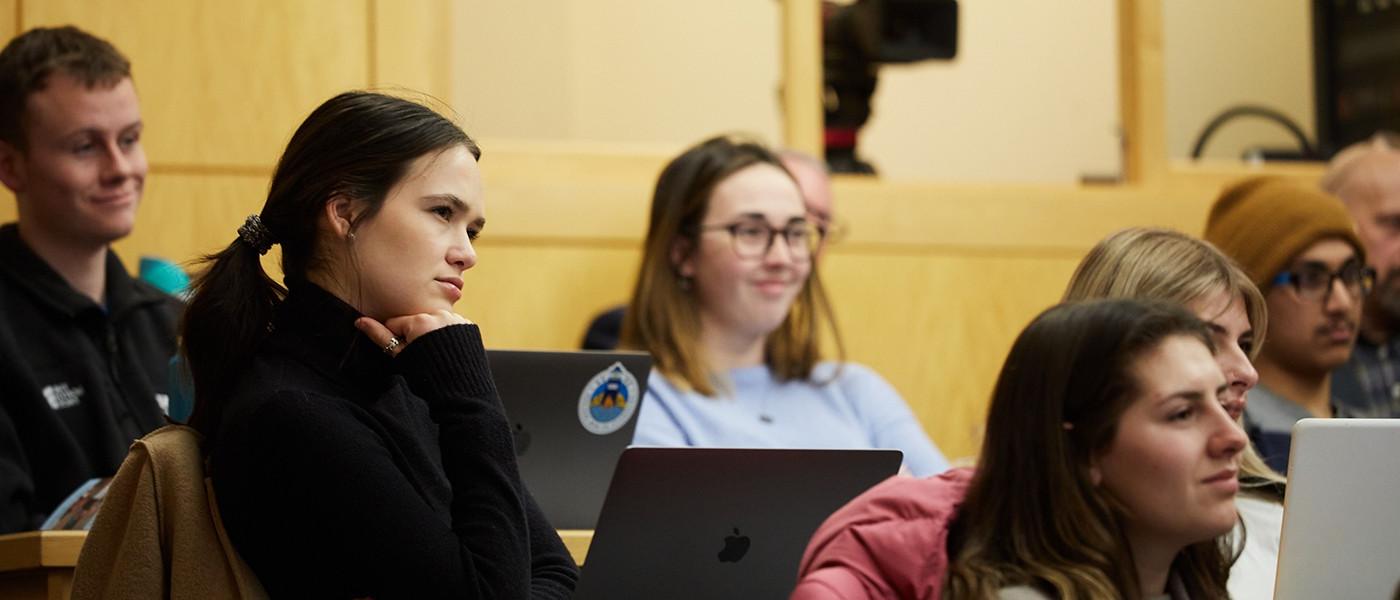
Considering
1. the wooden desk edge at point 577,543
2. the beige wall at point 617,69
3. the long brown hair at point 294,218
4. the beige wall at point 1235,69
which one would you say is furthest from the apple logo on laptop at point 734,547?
the beige wall at point 1235,69

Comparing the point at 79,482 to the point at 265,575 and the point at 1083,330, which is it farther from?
the point at 1083,330

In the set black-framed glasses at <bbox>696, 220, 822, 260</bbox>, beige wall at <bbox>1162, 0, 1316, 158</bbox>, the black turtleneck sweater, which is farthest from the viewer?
beige wall at <bbox>1162, 0, 1316, 158</bbox>

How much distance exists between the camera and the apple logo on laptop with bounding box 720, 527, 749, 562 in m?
2.31

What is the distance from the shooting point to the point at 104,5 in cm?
360

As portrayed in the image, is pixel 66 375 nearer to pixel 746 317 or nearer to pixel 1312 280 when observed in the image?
pixel 746 317

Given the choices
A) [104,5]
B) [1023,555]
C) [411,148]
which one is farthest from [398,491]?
[104,5]

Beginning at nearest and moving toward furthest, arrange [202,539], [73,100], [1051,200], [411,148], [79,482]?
1. [202,539]
2. [411,148]
3. [79,482]
4. [73,100]
5. [1051,200]

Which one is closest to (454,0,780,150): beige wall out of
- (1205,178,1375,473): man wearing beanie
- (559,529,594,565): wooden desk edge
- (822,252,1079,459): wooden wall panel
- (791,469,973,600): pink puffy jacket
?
(822,252,1079,459): wooden wall panel

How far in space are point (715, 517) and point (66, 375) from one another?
1326 millimetres

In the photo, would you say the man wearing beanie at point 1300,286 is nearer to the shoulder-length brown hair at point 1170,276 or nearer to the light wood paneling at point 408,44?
the shoulder-length brown hair at point 1170,276

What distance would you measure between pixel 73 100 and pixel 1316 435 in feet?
7.21

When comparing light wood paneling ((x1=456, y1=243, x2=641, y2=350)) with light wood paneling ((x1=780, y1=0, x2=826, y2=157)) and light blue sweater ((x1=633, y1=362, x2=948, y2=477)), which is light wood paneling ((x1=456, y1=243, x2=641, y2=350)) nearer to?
light wood paneling ((x1=780, y1=0, x2=826, y2=157))

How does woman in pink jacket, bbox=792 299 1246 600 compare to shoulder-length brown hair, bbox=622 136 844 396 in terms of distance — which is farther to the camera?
shoulder-length brown hair, bbox=622 136 844 396

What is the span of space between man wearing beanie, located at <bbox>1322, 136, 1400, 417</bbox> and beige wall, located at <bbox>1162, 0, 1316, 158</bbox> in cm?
113
